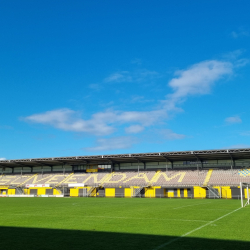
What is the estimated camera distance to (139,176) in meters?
59.2

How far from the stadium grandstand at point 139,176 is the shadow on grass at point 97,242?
132ft

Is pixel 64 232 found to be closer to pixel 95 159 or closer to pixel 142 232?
pixel 142 232

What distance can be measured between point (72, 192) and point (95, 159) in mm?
8510

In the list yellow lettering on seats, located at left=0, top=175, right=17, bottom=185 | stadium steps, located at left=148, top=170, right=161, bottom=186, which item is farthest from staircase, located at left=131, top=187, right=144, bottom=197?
yellow lettering on seats, located at left=0, top=175, right=17, bottom=185

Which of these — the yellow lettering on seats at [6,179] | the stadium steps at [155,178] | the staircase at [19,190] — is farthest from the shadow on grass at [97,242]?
the yellow lettering on seats at [6,179]

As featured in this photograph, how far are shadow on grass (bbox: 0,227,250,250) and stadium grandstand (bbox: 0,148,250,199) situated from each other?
40.3 m

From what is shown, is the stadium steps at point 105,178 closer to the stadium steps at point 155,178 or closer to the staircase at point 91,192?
the staircase at point 91,192

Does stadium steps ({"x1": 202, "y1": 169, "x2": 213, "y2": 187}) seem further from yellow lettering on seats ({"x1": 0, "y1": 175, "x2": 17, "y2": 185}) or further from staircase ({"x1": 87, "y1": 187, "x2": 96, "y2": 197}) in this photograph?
yellow lettering on seats ({"x1": 0, "y1": 175, "x2": 17, "y2": 185})

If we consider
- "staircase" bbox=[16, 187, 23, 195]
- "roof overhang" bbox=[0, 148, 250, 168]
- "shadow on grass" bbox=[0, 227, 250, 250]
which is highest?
"roof overhang" bbox=[0, 148, 250, 168]

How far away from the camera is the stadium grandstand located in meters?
51.3

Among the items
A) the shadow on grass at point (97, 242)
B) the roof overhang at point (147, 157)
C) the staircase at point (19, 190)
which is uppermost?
the roof overhang at point (147, 157)

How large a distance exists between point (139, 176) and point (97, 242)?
51.3m

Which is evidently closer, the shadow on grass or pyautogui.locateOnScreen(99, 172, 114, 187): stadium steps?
the shadow on grass

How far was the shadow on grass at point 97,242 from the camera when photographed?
786 cm
